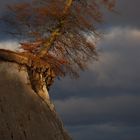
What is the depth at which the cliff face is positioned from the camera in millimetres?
31234

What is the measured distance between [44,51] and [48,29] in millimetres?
1352

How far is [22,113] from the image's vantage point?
32281 mm

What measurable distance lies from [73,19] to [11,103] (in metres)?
Answer: 6.59

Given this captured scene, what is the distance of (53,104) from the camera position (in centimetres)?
3650

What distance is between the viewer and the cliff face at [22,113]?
31.2 meters

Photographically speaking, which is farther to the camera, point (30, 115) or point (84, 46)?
point (84, 46)

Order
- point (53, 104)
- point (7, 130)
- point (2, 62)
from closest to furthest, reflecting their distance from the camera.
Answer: point (7, 130)
point (2, 62)
point (53, 104)

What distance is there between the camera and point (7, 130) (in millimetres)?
30797

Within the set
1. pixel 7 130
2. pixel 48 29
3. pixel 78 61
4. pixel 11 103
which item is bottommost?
pixel 7 130

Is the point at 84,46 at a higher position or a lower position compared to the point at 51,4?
lower

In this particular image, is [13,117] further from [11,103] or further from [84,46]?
[84,46]

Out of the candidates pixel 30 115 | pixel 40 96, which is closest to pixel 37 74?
pixel 40 96

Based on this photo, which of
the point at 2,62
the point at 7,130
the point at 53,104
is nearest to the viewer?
the point at 7,130

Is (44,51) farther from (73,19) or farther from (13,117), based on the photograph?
(13,117)
